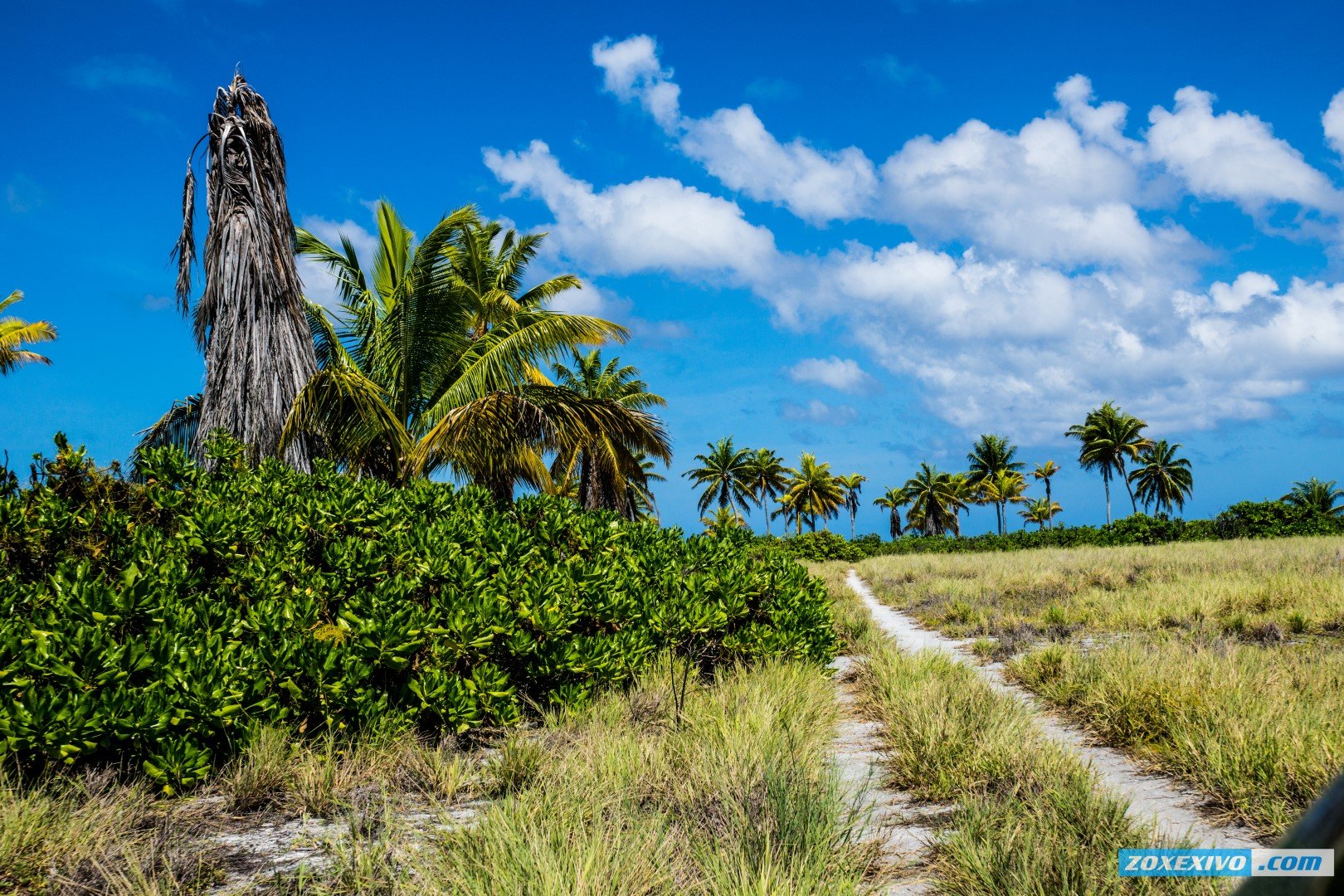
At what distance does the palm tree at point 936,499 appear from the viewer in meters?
67.1

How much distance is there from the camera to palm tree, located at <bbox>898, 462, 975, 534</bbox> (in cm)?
6706

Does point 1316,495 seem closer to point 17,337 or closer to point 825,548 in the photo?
point 825,548

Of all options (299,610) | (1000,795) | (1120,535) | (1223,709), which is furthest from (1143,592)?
(1120,535)

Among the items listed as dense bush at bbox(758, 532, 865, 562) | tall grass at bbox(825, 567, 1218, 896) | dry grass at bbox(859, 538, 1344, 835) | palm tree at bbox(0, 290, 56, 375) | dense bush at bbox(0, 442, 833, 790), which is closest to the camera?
tall grass at bbox(825, 567, 1218, 896)

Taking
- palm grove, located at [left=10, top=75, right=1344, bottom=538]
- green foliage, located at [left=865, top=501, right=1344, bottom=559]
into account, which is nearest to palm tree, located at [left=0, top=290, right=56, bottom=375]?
palm grove, located at [left=10, top=75, right=1344, bottom=538]

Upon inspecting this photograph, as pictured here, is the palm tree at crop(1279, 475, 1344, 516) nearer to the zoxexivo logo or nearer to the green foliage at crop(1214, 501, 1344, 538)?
the green foliage at crop(1214, 501, 1344, 538)

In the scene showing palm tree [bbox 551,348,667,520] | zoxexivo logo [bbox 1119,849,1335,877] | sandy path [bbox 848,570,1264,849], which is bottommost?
sandy path [bbox 848,570,1264,849]

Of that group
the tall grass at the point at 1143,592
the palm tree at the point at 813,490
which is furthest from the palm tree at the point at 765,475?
the tall grass at the point at 1143,592

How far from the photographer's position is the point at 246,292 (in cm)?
1130

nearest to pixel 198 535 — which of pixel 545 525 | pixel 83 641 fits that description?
pixel 83 641

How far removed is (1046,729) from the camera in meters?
5.95

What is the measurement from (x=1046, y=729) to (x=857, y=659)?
313 cm

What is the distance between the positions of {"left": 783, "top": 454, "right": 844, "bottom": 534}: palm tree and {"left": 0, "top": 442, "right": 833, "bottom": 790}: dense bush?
58.7 meters

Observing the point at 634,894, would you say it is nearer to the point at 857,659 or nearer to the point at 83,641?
the point at 83,641
